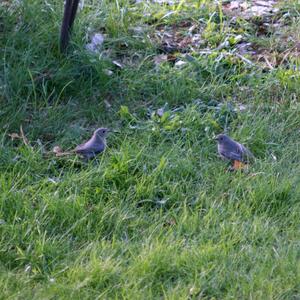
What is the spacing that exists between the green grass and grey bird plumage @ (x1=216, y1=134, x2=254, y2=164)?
9cm

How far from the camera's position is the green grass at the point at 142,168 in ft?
15.6

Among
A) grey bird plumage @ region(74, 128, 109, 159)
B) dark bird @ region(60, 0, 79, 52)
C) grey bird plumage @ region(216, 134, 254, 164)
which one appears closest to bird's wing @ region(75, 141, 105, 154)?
grey bird plumage @ region(74, 128, 109, 159)

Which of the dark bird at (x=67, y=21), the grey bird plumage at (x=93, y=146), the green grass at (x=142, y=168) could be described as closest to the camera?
the green grass at (x=142, y=168)

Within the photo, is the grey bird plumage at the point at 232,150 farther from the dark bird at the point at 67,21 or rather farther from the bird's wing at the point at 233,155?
the dark bird at the point at 67,21

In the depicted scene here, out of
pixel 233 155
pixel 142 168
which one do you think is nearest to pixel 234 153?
pixel 233 155

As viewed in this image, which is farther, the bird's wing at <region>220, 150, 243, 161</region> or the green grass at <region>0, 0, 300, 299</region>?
the bird's wing at <region>220, 150, 243, 161</region>

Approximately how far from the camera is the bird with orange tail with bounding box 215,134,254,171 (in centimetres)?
591

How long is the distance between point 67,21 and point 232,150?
187 cm

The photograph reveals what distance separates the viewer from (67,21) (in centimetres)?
690

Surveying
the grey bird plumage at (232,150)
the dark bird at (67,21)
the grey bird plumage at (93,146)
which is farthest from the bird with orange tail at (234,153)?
the dark bird at (67,21)

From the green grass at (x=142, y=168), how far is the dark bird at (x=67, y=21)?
0.28 feet

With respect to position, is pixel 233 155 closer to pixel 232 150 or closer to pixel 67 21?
pixel 232 150

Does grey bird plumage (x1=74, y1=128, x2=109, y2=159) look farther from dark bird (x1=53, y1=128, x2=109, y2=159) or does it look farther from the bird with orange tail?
the bird with orange tail

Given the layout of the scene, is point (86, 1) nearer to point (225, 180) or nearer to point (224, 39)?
point (224, 39)
